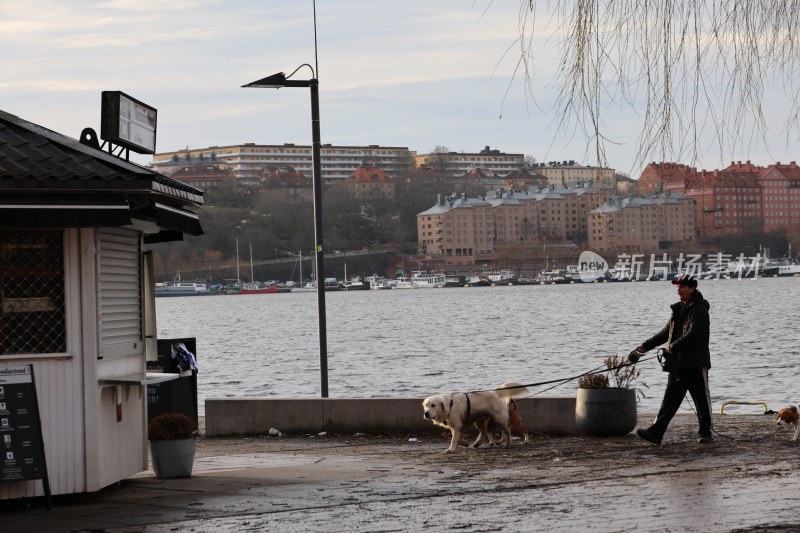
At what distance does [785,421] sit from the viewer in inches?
615

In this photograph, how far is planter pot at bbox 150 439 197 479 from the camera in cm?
1278

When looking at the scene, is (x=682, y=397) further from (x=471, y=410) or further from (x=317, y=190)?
(x=317, y=190)

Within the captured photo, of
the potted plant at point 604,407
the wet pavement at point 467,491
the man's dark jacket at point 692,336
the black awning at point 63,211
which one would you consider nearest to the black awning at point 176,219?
the black awning at point 63,211

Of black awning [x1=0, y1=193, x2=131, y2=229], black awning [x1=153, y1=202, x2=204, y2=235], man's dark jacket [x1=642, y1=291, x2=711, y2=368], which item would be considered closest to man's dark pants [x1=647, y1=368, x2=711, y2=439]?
man's dark jacket [x1=642, y1=291, x2=711, y2=368]

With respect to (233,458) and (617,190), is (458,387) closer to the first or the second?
(233,458)

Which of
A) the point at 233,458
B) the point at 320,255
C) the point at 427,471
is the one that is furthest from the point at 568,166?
the point at 320,255

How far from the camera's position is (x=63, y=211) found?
10508mm

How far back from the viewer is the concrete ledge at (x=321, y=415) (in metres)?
17.8

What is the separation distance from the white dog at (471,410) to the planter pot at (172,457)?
3.52 metres

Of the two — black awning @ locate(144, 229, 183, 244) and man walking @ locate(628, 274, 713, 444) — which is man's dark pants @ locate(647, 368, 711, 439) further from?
black awning @ locate(144, 229, 183, 244)

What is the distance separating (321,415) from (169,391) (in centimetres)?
208

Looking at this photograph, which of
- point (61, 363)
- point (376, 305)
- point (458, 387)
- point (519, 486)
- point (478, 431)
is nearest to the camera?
point (61, 363)

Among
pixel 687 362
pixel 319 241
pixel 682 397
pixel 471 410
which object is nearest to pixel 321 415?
pixel 471 410

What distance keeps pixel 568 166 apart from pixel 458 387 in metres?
42.5
